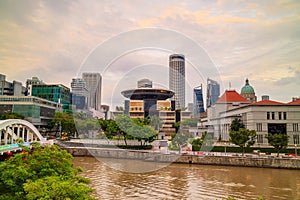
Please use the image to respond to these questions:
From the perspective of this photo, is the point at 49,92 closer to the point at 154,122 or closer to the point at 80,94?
the point at 80,94

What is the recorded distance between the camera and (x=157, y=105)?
285ft

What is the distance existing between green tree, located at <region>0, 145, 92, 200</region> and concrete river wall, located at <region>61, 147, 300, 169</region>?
985 inches

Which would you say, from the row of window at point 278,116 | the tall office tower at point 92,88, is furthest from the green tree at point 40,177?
the tall office tower at point 92,88

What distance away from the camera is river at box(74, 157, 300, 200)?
18.8m

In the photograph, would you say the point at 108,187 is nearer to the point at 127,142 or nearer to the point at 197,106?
the point at 127,142

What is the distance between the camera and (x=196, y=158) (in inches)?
1328

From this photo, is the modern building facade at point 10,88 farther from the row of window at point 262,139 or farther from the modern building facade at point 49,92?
the row of window at point 262,139

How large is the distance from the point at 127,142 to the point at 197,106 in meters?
72.1

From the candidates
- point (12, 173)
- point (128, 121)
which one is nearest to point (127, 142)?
point (128, 121)

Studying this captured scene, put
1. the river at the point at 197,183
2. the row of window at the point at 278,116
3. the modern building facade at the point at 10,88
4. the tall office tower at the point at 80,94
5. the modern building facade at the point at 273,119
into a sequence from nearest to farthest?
1. the river at the point at 197,183
2. the modern building facade at the point at 273,119
3. the row of window at the point at 278,116
4. the modern building facade at the point at 10,88
5. the tall office tower at the point at 80,94

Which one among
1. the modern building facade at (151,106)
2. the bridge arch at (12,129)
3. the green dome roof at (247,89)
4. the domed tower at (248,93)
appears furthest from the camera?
the green dome roof at (247,89)

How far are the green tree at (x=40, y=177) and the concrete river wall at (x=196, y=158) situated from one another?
25019 millimetres

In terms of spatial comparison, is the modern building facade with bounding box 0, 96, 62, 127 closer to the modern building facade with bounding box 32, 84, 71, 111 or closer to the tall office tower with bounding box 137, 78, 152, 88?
the modern building facade with bounding box 32, 84, 71, 111

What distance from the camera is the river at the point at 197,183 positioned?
1878 cm
